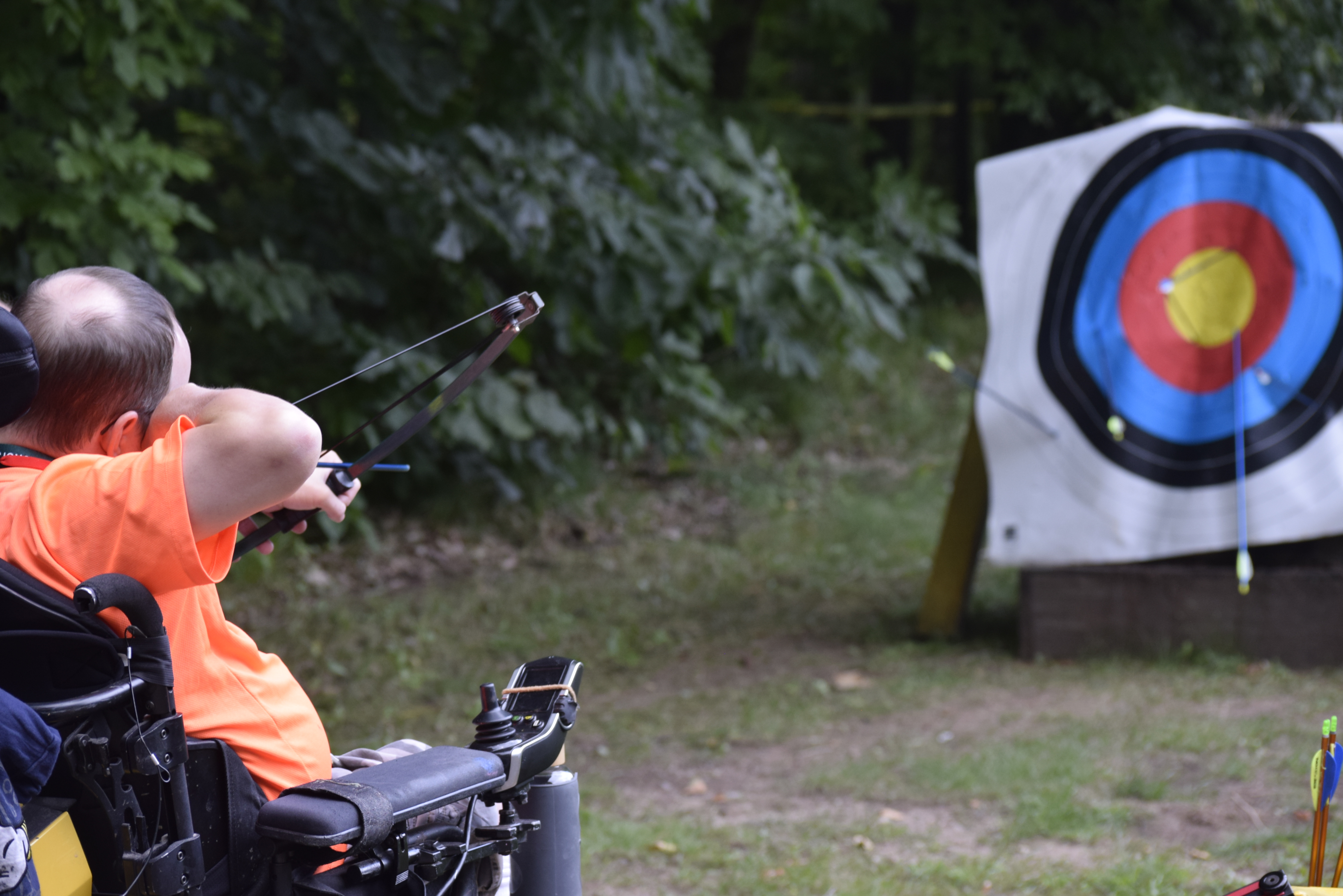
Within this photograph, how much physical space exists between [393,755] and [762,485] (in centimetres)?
440

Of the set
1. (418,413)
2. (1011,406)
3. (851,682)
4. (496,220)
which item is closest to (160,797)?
(418,413)

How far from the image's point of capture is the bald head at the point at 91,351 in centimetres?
121

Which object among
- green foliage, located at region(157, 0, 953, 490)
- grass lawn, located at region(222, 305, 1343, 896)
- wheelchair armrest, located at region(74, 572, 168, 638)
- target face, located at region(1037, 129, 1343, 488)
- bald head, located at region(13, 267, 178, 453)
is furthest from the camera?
green foliage, located at region(157, 0, 953, 490)

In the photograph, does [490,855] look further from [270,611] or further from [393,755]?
[270,611]

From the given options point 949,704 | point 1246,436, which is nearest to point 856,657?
point 949,704

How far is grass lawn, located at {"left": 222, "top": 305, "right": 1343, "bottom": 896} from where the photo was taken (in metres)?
2.33

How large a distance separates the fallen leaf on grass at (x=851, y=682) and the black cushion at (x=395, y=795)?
2.26m

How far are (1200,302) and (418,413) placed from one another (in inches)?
111

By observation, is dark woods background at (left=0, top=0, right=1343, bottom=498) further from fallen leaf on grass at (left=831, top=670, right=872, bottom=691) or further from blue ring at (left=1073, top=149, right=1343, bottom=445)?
fallen leaf on grass at (left=831, top=670, right=872, bottom=691)

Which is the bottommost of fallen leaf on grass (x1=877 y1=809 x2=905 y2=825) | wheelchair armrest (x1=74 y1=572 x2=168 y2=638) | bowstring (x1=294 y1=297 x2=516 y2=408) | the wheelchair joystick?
fallen leaf on grass (x1=877 y1=809 x2=905 y2=825)

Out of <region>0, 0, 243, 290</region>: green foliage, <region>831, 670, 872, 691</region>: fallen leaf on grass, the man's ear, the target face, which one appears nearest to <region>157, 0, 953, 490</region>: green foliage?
<region>0, 0, 243, 290</region>: green foliage

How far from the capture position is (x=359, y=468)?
58.7 inches

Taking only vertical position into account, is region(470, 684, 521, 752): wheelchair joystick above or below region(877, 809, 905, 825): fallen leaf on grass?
above

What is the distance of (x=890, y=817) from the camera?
8.29ft
